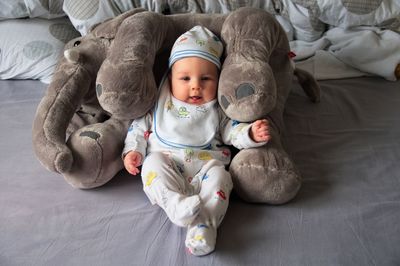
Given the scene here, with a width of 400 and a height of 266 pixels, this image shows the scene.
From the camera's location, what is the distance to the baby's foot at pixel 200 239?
0.84m

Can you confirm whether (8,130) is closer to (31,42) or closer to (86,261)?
(31,42)

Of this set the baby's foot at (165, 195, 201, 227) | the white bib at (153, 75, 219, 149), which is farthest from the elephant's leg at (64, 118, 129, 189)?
the baby's foot at (165, 195, 201, 227)

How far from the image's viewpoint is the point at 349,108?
1.32m

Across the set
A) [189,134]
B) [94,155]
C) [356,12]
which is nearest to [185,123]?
[189,134]

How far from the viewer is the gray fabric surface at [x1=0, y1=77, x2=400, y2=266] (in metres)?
0.86

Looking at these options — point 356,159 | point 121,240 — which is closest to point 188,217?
point 121,240

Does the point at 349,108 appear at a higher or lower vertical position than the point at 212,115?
lower

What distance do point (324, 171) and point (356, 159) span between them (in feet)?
0.35

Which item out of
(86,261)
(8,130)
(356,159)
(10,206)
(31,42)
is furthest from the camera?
(31,42)

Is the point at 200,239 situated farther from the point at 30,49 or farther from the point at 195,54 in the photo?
the point at 30,49

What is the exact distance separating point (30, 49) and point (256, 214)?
1026 millimetres

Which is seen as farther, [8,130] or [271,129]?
[8,130]

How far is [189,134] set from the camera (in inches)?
41.9

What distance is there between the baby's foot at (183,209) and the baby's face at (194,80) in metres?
0.30
